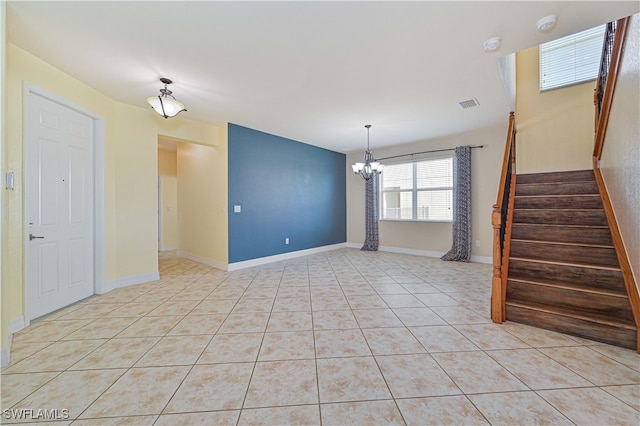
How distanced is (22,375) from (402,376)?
2648 millimetres

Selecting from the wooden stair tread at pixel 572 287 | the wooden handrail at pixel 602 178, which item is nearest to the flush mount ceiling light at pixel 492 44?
the wooden handrail at pixel 602 178

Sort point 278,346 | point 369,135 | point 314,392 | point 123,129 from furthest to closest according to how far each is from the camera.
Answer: point 369,135
point 123,129
point 278,346
point 314,392

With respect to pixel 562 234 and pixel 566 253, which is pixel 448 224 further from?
pixel 566 253

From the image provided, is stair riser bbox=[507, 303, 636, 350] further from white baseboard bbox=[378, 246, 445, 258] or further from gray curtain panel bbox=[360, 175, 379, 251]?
gray curtain panel bbox=[360, 175, 379, 251]

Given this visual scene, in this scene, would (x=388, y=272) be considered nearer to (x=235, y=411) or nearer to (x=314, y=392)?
(x=314, y=392)

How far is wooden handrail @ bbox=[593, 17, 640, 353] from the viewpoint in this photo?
2121 mm

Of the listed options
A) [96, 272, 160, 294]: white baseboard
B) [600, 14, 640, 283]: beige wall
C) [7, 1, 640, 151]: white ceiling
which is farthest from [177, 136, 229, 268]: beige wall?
[600, 14, 640, 283]: beige wall

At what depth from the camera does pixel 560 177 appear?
3.85 meters

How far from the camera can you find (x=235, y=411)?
4.77ft

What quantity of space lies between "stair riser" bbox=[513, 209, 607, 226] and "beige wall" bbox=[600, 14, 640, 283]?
0.61ft

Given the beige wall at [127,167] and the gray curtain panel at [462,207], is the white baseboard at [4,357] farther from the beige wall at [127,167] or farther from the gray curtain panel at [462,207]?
the gray curtain panel at [462,207]

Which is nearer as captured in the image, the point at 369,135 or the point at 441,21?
the point at 441,21

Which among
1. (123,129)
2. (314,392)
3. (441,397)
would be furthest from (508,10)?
(123,129)

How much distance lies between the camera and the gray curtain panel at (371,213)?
21.9 ft
